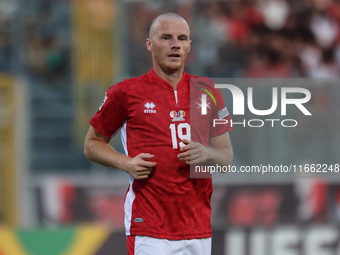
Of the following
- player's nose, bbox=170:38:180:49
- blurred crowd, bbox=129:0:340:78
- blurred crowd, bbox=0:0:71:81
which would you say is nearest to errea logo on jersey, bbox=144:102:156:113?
player's nose, bbox=170:38:180:49

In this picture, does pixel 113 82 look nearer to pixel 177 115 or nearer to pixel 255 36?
pixel 255 36

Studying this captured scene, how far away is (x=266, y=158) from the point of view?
5797mm

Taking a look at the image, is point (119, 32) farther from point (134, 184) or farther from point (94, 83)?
point (134, 184)

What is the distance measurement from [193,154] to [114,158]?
0.47m

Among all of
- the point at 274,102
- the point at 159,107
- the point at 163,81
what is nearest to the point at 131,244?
the point at 159,107

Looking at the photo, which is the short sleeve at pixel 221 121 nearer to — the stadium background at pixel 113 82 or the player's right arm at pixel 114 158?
the player's right arm at pixel 114 158

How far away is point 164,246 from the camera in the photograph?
8.49 feet

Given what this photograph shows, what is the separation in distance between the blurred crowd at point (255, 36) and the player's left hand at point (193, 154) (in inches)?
164

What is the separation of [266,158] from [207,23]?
7.41ft

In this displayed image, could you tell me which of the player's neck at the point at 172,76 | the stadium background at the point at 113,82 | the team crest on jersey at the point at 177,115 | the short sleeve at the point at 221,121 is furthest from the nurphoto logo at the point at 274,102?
the team crest on jersey at the point at 177,115

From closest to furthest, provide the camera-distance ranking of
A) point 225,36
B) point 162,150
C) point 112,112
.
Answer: point 162,150, point 112,112, point 225,36

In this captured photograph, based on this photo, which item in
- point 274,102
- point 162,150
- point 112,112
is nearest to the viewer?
point 162,150

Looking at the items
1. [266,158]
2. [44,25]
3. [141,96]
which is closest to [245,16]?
[266,158]

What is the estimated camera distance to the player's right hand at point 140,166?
101 inches
